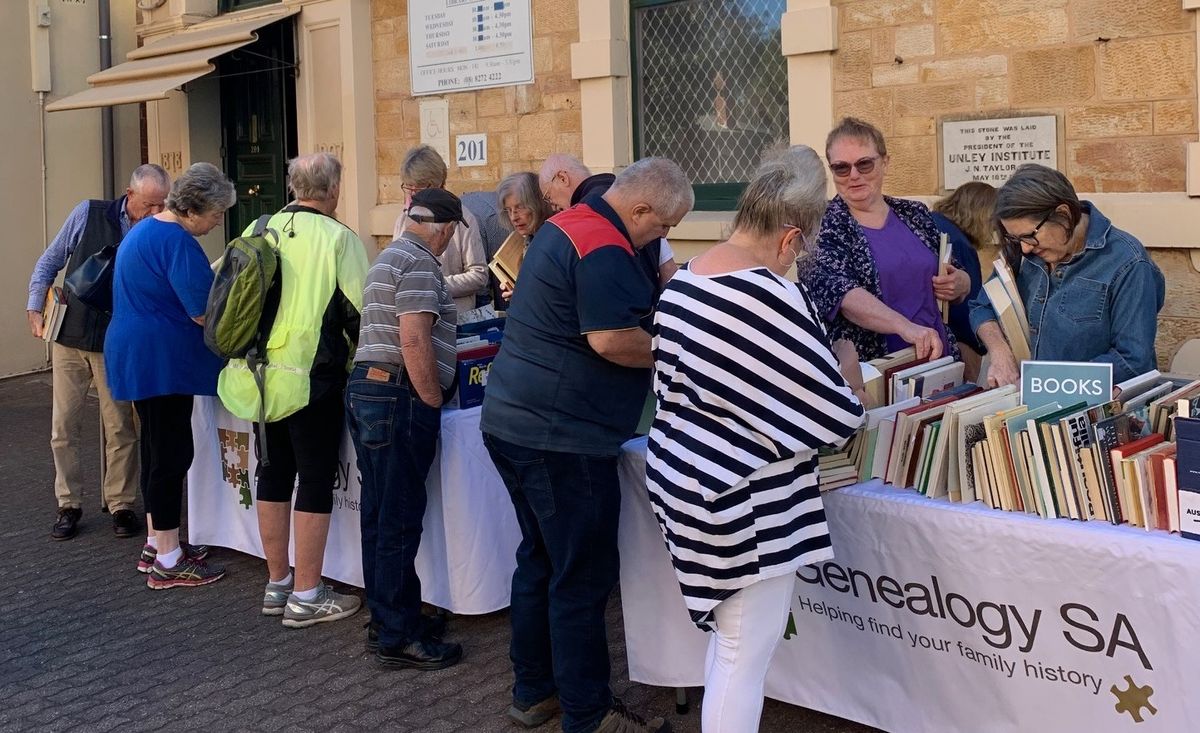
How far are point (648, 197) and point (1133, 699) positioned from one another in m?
1.78

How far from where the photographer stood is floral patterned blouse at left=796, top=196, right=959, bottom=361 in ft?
13.6

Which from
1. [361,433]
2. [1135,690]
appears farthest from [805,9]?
[1135,690]

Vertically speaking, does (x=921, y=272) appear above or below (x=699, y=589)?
above

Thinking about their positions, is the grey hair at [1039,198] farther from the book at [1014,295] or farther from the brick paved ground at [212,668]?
the brick paved ground at [212,668]

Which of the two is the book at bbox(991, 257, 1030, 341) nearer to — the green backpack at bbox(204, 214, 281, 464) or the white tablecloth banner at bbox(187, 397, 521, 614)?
the white tablecloth banner at bbox(187, 397, 521, 614)

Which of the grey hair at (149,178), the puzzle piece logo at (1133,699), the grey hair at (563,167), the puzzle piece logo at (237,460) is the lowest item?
the puzzle piece logo at (1133,699)

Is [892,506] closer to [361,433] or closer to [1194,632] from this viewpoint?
[1194,632]

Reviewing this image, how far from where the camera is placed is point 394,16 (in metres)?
8.72

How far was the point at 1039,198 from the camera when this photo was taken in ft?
11.8

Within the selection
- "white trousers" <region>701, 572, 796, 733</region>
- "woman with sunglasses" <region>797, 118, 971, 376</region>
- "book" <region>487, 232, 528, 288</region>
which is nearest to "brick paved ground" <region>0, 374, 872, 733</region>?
"white trousers" <region>701, 572, 796, 733</region>

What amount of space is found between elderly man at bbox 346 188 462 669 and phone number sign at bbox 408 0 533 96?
12.3ft


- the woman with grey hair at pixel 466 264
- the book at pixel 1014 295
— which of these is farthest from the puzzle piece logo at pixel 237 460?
the book at pixel 1014 295

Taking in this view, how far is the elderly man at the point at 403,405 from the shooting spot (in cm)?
427

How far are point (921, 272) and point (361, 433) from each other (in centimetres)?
199
